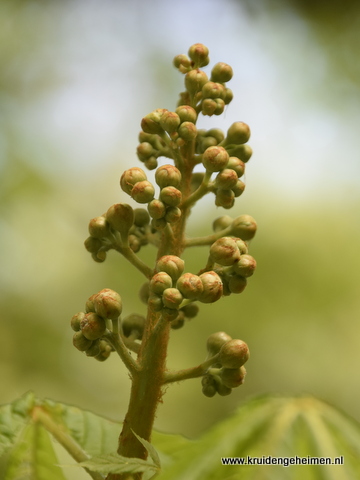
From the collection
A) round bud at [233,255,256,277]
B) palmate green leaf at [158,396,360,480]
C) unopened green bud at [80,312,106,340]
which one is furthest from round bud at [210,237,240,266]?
palmate green leaf at [158,396,360,480]

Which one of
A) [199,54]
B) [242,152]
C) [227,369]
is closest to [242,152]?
[242,152]

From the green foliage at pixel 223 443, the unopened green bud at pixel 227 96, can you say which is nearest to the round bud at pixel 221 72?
the unopened green bud at pixel 227 96

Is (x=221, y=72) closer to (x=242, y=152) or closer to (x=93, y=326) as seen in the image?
(x=242, y=152)

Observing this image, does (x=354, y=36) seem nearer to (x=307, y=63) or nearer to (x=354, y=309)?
(x=307, y=63)

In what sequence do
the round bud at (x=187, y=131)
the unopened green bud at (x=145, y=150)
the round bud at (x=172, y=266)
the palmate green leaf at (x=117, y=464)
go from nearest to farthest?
1. the palmate green leaf at (x=117, y=464)
2. the round bud at (x=172, y=266)
3. the round bud at (x=187, y=131)
4. the unopened green bud at (x=145, y=150)

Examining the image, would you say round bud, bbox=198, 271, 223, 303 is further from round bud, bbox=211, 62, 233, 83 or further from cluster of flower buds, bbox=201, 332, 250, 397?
round bud, bbox=211, 62, 233, 83

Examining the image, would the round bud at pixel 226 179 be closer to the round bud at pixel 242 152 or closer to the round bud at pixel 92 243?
the round bud at pixel 242 152
